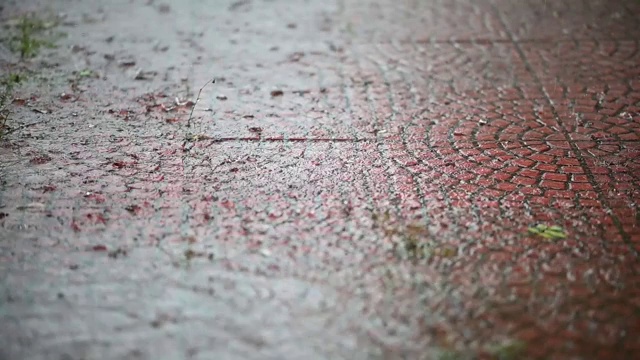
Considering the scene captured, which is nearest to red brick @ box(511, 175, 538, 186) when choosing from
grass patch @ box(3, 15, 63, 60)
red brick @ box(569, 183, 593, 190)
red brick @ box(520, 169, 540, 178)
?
red brick @ box(520, 169, 540, 178)

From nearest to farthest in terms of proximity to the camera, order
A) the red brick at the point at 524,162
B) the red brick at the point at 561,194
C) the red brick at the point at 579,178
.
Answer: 1. the red brick at the point at 561,194
2. the red brick at the point at 579,178
3. the red brick at the point at 524,162

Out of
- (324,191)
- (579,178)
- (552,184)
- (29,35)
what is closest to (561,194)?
(552,184)

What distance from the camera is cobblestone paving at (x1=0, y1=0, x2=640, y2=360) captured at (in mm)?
2418

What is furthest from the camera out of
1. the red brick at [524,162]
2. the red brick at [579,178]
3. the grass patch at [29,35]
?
the grass patch at [29,35]

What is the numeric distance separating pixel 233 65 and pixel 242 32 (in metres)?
0.62

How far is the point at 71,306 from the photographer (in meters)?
2.49

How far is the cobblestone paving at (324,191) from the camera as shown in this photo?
2.42m

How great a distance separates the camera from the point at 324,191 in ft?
10.5

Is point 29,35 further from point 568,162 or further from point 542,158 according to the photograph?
point 568,162

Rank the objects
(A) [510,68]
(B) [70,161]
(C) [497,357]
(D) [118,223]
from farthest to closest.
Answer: (A) [510,68], (B) [70,161], (D) [118,223], (C) [497,357]

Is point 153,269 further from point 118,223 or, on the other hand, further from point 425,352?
point 425,352

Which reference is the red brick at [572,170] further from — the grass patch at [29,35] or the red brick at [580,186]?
the grass patch at [29,35]

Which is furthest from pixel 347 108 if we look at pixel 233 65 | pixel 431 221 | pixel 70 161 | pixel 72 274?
pixel 72 274

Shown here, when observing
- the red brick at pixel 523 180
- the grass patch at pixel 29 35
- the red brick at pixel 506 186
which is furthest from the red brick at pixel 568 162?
the grass patch at pixel 29 35
